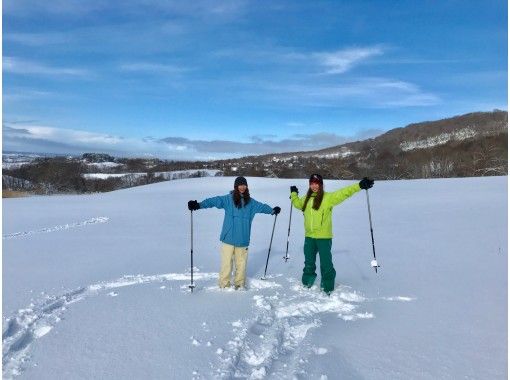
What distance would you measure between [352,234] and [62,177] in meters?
70.5

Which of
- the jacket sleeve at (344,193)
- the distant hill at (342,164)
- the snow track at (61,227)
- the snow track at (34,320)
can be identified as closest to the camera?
the snow track at (34,320)

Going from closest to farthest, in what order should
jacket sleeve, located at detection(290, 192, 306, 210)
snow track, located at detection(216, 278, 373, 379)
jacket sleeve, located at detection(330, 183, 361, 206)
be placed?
snow track, located at detection(216, 278, 373, 379)
jacket sleeve, located at detection(330, 183, 361, 206)
jacket sleeve, located at detection(290, 192, 306, 210)

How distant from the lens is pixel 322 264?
235 inches

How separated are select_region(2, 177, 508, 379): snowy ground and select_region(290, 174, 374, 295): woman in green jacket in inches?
9.3

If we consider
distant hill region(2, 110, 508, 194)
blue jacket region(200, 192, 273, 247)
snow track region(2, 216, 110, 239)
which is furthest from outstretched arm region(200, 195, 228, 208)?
distant hill region(2, 110, 508, 194)

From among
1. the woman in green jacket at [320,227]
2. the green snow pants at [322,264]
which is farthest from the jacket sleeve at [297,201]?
the green snow pants at [322,264]

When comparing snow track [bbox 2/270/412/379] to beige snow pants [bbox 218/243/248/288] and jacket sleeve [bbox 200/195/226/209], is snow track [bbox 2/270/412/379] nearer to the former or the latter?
beige snow pants [bbox 218/243/248/288]

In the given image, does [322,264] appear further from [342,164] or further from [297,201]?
[342,164]

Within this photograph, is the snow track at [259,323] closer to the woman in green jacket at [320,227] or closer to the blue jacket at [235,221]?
the woman in green jacket at [320,227]

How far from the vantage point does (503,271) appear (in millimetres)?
6891

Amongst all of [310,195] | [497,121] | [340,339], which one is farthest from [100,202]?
[497,121]

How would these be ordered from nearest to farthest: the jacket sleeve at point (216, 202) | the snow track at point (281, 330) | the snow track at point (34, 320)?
1. the snow track at point (281, 330)
2. the snow track at point (34, 320)
3. the jacket sleeve at point (216, 202)

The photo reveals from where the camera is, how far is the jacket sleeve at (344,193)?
568cm

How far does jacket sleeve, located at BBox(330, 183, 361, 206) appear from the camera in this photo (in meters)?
5.68
